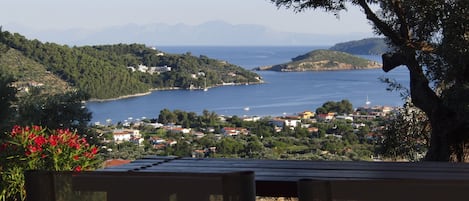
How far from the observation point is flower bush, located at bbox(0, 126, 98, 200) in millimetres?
3746

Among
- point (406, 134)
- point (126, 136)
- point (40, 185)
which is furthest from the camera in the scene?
point (126, 136)

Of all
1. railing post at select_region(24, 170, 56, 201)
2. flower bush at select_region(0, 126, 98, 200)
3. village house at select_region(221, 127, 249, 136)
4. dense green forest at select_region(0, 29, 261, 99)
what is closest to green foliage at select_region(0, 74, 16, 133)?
village house at select_region(221, 127, 249, 136)

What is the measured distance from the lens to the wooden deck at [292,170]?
2.33 m

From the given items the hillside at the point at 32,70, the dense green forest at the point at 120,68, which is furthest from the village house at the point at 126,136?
the hillside at the point at 32,70

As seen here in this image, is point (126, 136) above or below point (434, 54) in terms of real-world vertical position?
below

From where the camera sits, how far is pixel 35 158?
12.3ft

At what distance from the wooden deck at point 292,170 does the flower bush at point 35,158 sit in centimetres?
85

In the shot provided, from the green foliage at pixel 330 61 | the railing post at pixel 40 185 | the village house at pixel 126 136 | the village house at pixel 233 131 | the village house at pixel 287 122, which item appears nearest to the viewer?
the railing post at pixel 40 185

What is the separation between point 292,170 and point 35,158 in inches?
72.9

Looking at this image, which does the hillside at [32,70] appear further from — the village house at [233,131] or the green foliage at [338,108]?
the green foliage at [338,108]

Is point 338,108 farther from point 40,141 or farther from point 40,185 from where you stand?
point 40,185

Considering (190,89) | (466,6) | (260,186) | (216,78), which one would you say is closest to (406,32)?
(466,6)

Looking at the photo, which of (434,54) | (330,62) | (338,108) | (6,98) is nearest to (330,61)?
(330,62)

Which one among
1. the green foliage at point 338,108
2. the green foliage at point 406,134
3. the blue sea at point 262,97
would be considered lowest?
the blue sea at point 262,97
